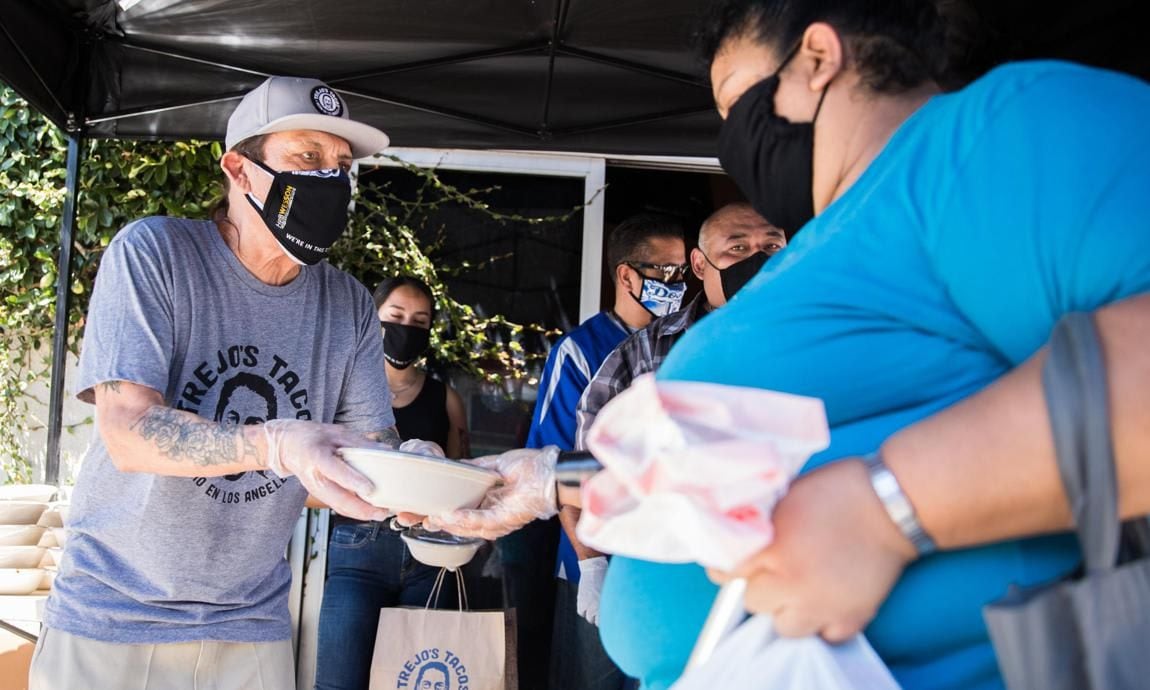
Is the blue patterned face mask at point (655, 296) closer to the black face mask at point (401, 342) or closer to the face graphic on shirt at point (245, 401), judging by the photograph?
the black face mask at point (401, 342)

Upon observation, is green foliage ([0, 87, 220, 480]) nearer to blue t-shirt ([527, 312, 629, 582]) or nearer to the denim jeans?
blue t-shirt ([527, 312, 629, 582])

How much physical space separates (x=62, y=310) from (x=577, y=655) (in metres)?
2.38

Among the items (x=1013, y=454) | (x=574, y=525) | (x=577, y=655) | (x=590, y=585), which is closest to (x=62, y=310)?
(x=574, y=525)

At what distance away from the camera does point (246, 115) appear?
9.46 ft

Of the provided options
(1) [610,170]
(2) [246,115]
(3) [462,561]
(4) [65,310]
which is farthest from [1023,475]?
(1) [610,170]

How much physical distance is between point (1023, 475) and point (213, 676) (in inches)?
83.9

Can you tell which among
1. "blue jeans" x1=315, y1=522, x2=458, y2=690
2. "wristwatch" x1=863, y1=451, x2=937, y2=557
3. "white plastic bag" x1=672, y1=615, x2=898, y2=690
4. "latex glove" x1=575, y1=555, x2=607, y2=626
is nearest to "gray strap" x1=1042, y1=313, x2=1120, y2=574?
"wristwatch" x1=863, y1=451, x2=937, y2=557

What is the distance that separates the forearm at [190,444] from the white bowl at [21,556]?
1.91m

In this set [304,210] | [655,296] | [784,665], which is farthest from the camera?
Answer: [655,296]

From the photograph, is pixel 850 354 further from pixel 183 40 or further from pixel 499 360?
pixel 499 360

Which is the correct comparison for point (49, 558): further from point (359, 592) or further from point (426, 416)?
point (426, 416)

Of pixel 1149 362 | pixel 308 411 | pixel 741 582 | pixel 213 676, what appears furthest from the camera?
pixel 308 411

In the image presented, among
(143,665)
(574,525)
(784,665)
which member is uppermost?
(784,665)

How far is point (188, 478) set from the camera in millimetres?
2459
